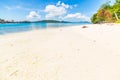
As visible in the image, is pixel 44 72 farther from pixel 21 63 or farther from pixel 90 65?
pixel 90 65

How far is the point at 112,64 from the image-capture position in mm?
3326

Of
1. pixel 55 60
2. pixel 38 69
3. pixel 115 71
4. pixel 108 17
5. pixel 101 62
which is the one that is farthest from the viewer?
pixel 108 17

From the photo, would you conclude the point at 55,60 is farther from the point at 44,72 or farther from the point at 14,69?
the point at 14,69

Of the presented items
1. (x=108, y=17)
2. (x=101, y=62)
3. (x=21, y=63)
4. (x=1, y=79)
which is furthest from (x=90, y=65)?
(x=108, y=17)

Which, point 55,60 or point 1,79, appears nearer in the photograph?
point 1,79

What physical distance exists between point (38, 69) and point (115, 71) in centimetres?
204

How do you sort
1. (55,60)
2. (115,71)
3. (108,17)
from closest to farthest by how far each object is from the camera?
1. (115,71)
2. (55,60)
3. (108,17)

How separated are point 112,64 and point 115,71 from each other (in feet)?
1.43

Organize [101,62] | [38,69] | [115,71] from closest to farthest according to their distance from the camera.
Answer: [115,71], [38,69], [101,62]

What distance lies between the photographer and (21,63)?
367 centimetres

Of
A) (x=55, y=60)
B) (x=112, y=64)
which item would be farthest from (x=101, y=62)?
(x=55, y=60)

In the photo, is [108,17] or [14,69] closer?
[14,69]

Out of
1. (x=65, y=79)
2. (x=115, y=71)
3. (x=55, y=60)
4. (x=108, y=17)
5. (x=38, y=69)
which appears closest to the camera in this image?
(x=65, y=79)

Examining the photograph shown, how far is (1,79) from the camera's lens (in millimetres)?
2723
